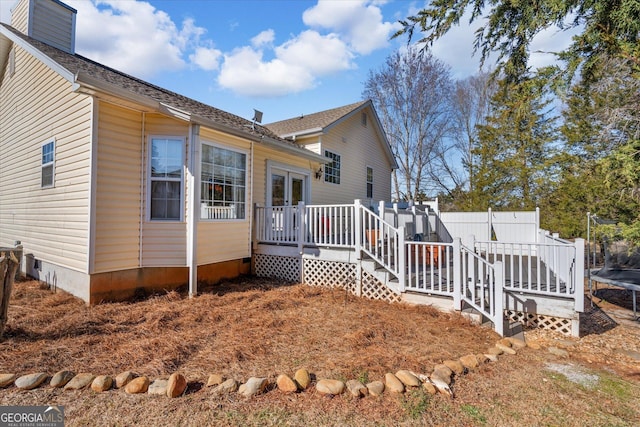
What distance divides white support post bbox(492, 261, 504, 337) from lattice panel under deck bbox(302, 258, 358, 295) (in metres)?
2.69

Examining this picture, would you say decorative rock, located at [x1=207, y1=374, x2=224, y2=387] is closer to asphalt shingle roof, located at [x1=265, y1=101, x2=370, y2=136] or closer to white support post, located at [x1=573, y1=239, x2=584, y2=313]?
white support post, located at [x1=573, y1=239, x2=584, y2=313]

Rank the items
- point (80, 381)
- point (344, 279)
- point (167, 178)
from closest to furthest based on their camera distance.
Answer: point (80, 381) < point (167, 178) < point (344, 279)

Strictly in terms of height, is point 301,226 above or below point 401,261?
above

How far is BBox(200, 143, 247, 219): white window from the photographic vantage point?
6.51 meters

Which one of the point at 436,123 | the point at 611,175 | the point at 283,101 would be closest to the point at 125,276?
the point at 611,175

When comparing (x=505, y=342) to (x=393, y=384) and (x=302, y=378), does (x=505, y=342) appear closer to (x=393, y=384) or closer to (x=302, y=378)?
(x=393, y=384)

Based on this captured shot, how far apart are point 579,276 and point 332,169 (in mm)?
9108

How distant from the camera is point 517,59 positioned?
616 centimetres

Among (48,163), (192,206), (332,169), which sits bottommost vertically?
(192,206)

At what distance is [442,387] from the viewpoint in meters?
3.04

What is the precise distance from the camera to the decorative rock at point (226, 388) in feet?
9.43

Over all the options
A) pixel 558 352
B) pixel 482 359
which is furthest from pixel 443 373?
pixel 558 352

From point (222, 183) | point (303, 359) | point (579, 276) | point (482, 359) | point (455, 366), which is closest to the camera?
point (455, 366)

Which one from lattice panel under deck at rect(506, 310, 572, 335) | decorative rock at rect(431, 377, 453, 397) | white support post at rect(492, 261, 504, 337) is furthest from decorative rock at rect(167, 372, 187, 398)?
lattice panel under deck at rect(506, 310, 572, 335)
